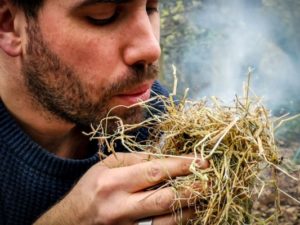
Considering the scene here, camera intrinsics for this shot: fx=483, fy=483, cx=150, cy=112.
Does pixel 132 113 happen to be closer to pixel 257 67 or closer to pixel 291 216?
pixel 291 216

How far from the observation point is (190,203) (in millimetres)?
1596

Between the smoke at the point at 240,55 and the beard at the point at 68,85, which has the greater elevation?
the beard at the point at 68,85

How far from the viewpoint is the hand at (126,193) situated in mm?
1619

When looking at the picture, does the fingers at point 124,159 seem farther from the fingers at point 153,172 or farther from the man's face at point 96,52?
the man's face at point 96,52

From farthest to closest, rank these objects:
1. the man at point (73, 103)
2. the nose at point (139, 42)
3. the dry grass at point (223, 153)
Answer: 1. the nose at point (139, 42)
2. the man at point (73, 103)
3. the dry grass at point (223, 153)

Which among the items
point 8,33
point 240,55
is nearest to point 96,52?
point 8,33

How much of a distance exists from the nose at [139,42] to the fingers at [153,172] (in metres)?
0.53

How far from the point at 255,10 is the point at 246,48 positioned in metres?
0.49

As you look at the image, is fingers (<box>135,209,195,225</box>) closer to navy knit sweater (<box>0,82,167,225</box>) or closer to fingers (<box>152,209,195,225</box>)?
fingers (<box>152,209,195,225</box>)

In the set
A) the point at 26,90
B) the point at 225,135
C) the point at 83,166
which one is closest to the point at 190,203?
the point at 225,135

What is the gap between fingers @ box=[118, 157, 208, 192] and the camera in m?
1.61

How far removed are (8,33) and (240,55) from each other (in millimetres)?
4287

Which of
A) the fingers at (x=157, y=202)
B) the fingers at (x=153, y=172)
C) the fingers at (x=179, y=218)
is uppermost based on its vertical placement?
the fingers at (x=153, y=172)

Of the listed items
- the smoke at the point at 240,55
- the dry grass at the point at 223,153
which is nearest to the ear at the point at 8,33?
the dry grass at the point at 223,153
